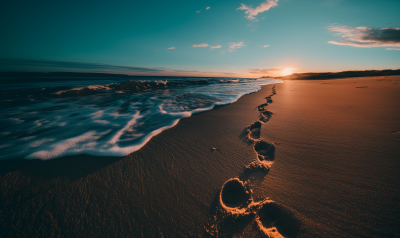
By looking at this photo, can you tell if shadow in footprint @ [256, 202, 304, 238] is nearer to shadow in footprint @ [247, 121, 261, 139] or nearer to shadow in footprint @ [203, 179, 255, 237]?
shadow in footprint @ [203, 179, 255, 237]

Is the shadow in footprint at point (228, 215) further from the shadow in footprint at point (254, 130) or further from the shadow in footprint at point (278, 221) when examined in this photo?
the shadow in footprint at point (254, 130)

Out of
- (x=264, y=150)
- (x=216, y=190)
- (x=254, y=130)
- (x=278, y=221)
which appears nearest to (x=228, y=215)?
(x=216, y=190)

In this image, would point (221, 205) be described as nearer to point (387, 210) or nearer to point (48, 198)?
point (387, 210)

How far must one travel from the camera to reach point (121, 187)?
119 centimetres

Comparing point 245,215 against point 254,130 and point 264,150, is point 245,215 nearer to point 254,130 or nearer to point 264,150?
point 264,150

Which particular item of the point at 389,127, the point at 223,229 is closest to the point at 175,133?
the point at 223,229

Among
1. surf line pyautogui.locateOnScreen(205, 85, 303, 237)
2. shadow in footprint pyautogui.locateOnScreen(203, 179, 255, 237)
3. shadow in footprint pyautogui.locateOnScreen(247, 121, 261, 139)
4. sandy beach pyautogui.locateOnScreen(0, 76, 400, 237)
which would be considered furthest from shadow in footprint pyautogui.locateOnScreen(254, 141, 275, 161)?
shadow in footprint pyautogui.locateOnScreen(203, 179, 255, 237)

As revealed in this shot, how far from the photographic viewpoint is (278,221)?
91 cm

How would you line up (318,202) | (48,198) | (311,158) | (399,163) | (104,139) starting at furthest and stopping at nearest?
(104,139) → (311,158) → (399,163) → (48,198) → (318,202)

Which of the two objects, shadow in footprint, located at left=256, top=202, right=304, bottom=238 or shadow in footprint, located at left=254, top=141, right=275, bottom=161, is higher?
shadow in footprint, located at left=254, top=141, right=275, bottom=161

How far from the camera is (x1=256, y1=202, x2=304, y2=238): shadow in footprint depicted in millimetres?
838

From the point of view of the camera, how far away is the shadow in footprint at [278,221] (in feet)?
2.75

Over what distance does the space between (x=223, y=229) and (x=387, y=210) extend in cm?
108

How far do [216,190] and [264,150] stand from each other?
0.93m
